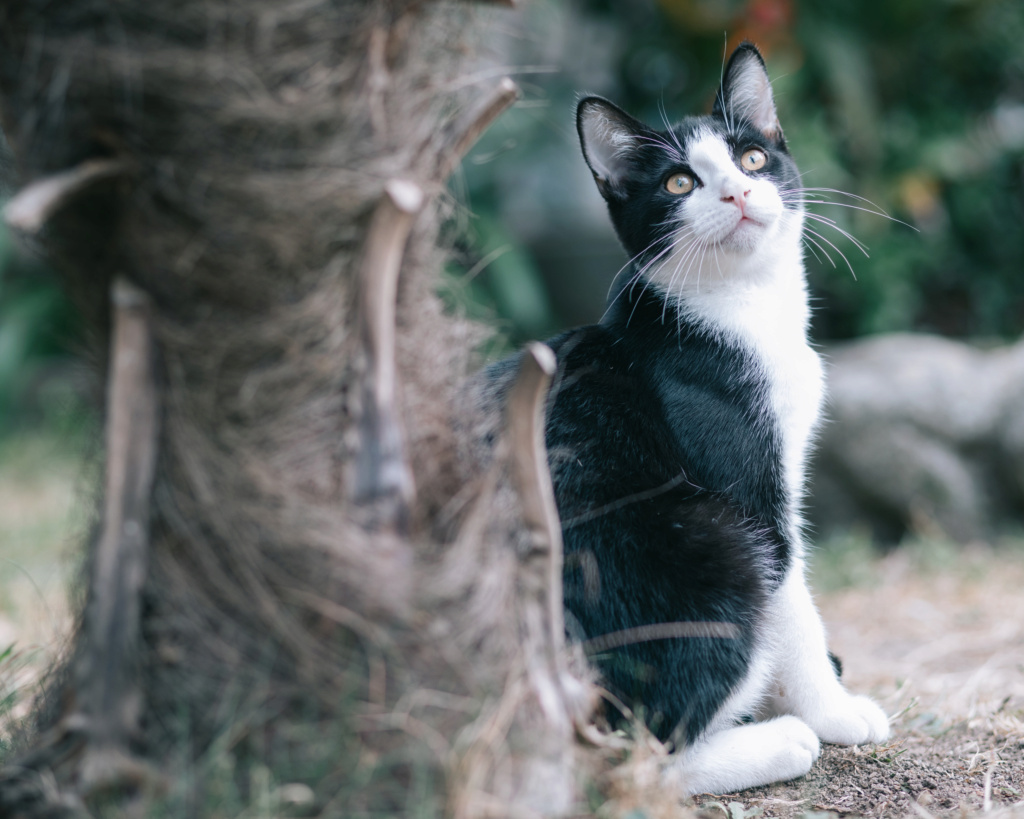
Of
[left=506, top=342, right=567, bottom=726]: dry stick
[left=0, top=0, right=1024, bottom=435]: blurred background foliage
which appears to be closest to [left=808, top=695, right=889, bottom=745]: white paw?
[left=506, top=342, right=567, bottom=726]: dry stick

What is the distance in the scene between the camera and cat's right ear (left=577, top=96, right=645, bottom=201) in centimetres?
225

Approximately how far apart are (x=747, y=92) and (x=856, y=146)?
3643mm

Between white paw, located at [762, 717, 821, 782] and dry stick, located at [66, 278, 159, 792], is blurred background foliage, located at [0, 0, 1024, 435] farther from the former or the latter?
dry stick, located at [66, 278, 159, 792]

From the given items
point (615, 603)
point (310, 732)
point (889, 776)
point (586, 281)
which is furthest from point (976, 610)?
point (586, 281)

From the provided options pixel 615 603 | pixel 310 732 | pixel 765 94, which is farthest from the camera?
pixel 765 94

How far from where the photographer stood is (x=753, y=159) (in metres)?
2.24

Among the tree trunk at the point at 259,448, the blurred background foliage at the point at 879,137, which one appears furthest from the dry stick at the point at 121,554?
the blurred background foliage at the point at 879,137

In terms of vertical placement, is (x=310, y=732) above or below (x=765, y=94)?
below

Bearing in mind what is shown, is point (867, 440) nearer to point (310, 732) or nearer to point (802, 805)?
point (802, 805)

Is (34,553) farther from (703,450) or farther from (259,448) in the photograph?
(703,450)

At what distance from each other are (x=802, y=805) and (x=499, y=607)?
85 centimetres

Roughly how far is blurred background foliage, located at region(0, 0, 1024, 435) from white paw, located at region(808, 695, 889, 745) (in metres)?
3.68

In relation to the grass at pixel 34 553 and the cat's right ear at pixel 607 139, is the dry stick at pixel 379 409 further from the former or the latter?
the cat's right ear at pixel 607 139

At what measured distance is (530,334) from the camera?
20.6 ft
